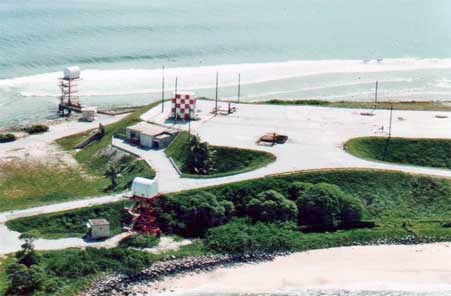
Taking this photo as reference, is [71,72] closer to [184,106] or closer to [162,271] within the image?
[184,106]

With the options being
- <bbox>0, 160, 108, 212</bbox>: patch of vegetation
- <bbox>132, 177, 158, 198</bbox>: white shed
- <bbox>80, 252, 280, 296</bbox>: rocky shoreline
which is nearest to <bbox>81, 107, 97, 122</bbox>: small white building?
<bbox>0, 160, 108, 212</bbox>: patch of vegetation

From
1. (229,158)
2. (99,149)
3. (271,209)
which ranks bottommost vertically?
(271,209)

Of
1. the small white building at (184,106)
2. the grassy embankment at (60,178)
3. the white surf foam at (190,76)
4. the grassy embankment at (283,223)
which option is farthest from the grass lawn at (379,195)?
the white surf foam at (190,76)

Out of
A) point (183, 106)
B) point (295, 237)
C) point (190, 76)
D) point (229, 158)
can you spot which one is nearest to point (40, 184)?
point (229, 158)

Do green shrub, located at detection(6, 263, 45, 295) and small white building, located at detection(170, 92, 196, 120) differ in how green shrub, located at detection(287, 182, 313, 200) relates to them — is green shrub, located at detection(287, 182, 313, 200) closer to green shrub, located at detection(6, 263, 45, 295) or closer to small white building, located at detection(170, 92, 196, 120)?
small white building, located at detection(170, 92, 196, 120)

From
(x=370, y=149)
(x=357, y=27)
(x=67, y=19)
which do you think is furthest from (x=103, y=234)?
(x=357, y=27)

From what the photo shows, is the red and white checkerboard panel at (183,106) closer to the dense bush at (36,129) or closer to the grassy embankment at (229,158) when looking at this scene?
the grassy embankment at (229,158)

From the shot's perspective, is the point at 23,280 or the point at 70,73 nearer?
the point at 23,280
